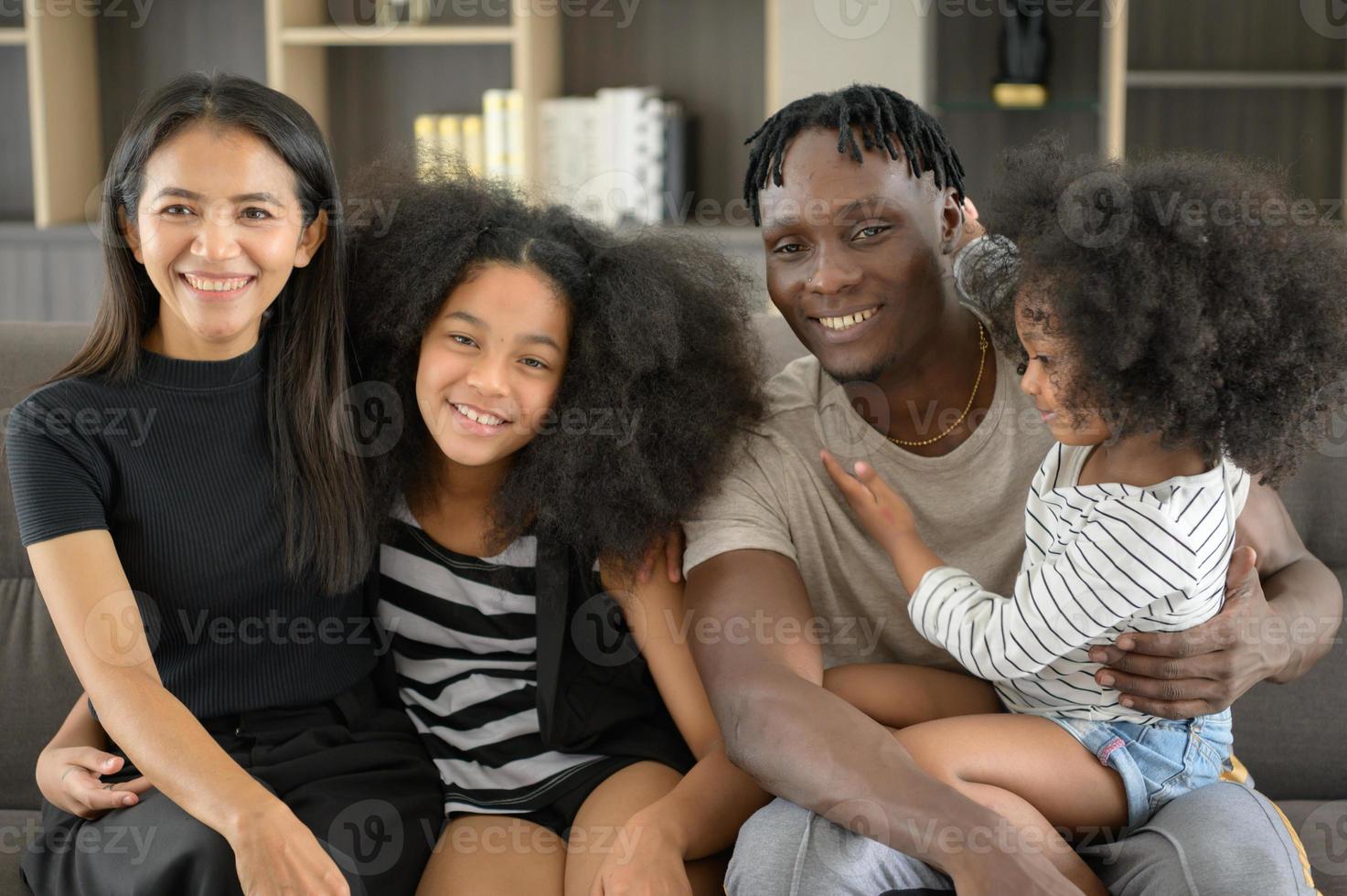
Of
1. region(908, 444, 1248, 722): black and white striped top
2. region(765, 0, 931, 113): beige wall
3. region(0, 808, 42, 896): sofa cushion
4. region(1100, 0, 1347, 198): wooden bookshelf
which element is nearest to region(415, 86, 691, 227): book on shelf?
region(765, 0, 931, 113): beige wall

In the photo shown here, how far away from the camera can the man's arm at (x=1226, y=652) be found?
4.58 feet

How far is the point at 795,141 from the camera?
1677mm

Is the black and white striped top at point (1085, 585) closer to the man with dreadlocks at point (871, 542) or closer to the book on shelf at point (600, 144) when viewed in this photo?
the man with dreadlocks at point (871, 542)

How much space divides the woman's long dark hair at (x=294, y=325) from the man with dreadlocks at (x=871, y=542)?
44 centimetres

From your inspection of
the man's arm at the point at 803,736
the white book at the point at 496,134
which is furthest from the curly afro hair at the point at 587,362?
the white book at the point at 496,134

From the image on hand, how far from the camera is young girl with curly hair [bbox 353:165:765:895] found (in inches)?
63.6

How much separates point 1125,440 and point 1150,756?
35 cm

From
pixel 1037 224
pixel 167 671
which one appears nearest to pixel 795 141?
pixel 1037 224

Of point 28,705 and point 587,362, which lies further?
point 28,705

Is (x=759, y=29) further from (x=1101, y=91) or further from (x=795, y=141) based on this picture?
(x=795, y=141)

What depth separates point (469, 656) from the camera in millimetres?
1696

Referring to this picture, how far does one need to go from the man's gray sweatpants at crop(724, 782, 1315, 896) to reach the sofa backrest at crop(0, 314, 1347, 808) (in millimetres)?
513

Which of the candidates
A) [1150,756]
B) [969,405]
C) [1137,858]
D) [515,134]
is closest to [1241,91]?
[515,134]

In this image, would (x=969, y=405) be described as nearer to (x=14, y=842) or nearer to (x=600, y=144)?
(x=14, y=842)
